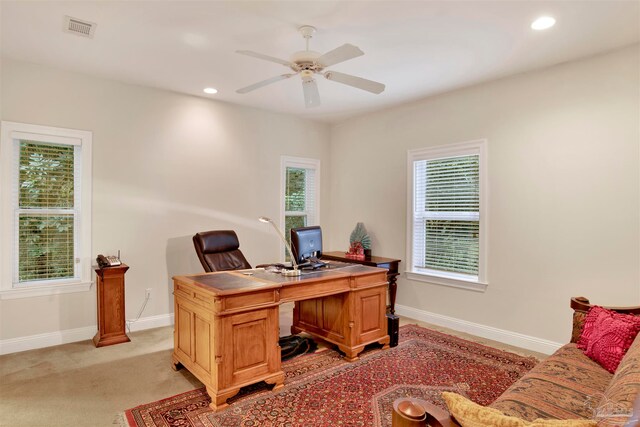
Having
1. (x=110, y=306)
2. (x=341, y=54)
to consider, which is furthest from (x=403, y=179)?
(x=110, y=306)

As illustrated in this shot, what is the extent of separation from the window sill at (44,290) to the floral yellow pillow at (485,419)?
3932mm

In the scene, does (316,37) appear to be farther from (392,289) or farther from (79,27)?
(392,289)

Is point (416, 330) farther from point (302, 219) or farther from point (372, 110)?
point (372, 110)

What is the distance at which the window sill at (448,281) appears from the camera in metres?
4.08

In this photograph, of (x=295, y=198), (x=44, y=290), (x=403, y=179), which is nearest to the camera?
(x=44, y=290)

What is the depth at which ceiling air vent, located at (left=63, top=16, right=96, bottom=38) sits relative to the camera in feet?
9.04

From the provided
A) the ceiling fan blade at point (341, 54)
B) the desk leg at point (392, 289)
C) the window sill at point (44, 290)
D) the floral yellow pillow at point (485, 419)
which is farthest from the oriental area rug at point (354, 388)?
the ceiling fan blade at point (341, 54)

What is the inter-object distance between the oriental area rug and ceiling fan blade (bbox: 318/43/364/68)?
7.79 ft

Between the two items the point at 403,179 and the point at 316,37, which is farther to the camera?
the point at 403,179

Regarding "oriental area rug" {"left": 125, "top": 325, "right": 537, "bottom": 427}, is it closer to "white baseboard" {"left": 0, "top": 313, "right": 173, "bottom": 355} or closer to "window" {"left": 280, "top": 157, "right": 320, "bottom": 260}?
"white baseboard" {"left": 0, "top": 313, "right": 173, "bottom": 355}

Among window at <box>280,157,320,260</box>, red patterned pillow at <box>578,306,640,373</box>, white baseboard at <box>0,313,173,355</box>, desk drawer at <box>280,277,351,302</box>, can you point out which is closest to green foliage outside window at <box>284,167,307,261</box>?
window at <box>280,157,320,260</box>

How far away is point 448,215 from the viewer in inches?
174

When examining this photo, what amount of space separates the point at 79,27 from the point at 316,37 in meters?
1.82

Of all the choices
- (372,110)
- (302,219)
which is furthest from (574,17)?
(302,219)
